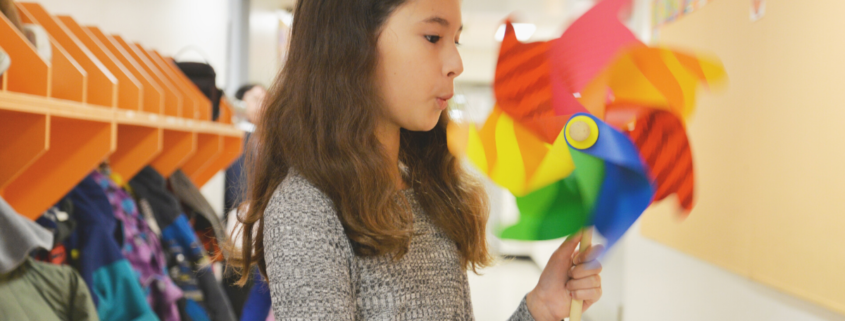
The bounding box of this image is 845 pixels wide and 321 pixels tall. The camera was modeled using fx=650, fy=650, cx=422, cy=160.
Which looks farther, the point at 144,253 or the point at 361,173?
the point at 144,253

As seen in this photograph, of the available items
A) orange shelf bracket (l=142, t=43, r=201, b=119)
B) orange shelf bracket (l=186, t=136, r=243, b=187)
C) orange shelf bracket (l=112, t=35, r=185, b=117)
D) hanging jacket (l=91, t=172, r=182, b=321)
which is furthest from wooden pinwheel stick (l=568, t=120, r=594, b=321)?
orange shelf bracket (l=186, t=136, r=243, b=187)

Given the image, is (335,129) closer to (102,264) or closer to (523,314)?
(523,314)

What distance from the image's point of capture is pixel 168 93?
2.11m

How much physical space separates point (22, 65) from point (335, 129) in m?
0.68

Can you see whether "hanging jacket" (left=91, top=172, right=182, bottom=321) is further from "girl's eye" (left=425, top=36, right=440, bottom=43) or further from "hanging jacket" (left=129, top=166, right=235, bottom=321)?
"girl's eye" (left=425, top=36, right=440, bottom=43)

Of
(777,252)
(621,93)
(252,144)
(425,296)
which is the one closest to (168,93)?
(252,144)

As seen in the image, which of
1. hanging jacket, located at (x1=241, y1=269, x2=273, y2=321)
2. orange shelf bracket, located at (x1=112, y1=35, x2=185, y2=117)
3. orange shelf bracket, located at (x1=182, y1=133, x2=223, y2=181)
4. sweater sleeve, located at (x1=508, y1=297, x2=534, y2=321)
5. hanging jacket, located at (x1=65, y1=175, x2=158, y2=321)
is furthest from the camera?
orange shelf bracket, located at (x1=182, y1=133, x2=223, y2=181)

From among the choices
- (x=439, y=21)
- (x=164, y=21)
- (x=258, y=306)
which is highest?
(x=164, y=21)

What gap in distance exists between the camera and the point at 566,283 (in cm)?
99

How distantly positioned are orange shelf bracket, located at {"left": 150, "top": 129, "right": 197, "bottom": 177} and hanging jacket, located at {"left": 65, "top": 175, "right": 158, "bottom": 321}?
583mm

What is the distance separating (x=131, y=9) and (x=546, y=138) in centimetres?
242

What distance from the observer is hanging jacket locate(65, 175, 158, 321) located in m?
1.52

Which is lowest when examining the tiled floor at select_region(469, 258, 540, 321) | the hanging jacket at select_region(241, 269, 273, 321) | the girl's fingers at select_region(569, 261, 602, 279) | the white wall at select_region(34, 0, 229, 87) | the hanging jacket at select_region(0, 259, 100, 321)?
the tiled floor at select_region(469, 258, 540, 321)

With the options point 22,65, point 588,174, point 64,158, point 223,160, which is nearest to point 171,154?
point 223,160
